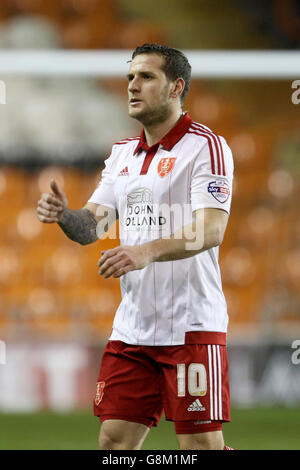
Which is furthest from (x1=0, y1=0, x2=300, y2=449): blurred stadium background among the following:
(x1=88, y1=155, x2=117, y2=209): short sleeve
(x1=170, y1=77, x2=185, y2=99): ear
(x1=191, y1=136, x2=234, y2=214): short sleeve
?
(x1=191, y1=136, x2=234, y2=214): short sleeve

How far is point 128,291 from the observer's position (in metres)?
3.21

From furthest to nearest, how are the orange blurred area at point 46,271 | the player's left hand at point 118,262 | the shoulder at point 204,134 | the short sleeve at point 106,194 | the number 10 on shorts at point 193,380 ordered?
the orange blurred area at point 46,271
the short sleeve at point 106,194
the shoulder at point 204,134
the number 10 on shorts at point 193,380
the player's left hand at point 118,262

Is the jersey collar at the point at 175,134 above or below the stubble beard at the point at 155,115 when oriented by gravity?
below

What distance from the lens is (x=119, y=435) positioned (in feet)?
10.2

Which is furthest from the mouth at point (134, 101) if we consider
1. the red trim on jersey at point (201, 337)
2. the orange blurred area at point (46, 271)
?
the orange blurred area at point (46, 271)

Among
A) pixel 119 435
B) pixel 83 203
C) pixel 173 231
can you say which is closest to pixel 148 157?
pixel 173 231

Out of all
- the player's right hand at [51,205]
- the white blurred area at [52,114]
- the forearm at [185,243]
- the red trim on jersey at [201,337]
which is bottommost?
the red trim on jersey at [201,337]

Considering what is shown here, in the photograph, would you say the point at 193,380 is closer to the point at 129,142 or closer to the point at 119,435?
the point at 119,435

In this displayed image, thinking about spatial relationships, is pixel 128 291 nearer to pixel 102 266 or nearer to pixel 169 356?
pixel 169 356

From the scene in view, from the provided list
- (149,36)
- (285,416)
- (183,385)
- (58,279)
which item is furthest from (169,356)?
(149,36)

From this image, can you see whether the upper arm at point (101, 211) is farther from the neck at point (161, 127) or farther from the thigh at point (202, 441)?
the thigh at point (202, 441)

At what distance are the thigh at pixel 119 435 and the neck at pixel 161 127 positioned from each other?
110 cm

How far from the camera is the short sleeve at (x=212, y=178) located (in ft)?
9.78

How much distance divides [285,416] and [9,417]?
2.25 m
